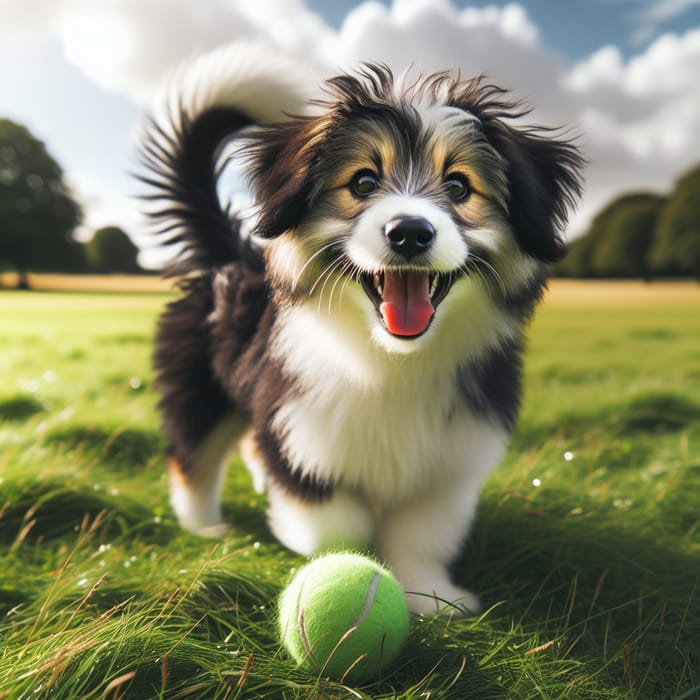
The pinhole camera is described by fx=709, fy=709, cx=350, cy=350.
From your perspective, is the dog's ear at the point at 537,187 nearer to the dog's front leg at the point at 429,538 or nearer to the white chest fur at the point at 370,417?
the white chest fur at the point at 370,417

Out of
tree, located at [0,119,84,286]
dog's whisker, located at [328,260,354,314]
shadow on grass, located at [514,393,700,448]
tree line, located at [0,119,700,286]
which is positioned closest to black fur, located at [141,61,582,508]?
dog's whisker, located at [328,260,354,314]

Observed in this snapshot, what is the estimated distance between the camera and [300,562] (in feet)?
8.81

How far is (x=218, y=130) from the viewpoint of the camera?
3.25 m

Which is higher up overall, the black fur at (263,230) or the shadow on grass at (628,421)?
the black fur at (263,230)

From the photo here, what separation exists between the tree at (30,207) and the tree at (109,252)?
119cm

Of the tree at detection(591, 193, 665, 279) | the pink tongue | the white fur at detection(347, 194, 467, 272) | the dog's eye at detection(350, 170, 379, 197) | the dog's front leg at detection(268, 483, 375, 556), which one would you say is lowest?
the tree at detection(591, 193, 665, 279)

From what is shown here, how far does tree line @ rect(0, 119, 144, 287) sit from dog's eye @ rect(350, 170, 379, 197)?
14969 mm

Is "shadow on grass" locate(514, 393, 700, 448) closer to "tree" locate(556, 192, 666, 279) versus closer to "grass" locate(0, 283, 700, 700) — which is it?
"grass" locate(0, 283, 700, 700)

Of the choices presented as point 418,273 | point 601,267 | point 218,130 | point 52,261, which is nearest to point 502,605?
point 418,273

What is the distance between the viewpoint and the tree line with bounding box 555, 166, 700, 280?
23047 millimetres

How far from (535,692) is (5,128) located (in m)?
18.4

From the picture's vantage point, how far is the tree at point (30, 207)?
55.7ft

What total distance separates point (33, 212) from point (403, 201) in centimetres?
1771

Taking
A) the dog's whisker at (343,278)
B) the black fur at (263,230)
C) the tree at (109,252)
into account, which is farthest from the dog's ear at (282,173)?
the tree at (109,252)
